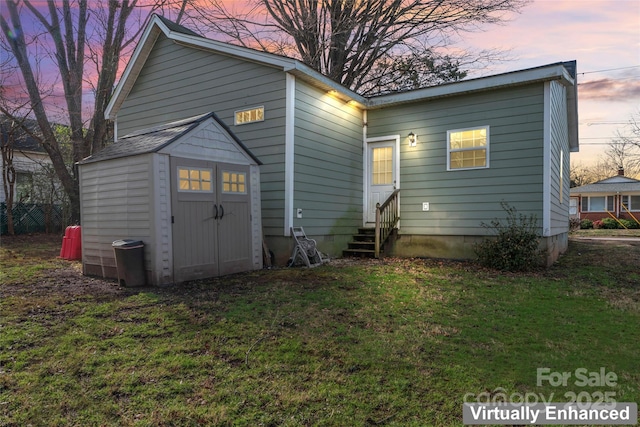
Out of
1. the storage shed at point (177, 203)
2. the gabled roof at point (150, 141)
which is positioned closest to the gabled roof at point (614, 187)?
the storage shed at point (177, 203)

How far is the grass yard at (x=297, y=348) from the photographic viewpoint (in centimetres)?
239

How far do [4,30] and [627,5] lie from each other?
700 inches

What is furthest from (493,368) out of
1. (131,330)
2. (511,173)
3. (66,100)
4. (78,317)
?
(66,100)

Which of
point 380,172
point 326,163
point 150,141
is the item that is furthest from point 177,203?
point 380,172

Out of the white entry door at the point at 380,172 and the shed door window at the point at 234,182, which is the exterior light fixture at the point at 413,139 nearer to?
the white entry door at the point at 380,172

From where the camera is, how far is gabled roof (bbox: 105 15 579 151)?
759 cm

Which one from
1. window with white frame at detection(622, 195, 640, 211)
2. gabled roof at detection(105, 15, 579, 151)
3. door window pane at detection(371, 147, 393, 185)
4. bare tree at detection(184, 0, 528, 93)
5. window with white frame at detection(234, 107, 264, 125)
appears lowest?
window with white frame at detection(622, 195, 640, 211)

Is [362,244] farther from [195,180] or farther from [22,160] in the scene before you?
[22,160]

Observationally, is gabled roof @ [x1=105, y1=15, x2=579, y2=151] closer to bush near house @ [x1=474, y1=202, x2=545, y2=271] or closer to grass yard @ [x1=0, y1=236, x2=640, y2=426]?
bush near house @ [x1=474, y1=202, x2=545, y2=271]

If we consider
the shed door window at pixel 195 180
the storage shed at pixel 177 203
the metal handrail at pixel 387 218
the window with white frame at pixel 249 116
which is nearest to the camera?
the storage shed at pixel 177 203

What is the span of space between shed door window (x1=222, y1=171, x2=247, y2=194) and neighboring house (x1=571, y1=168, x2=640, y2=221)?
27.5 metres

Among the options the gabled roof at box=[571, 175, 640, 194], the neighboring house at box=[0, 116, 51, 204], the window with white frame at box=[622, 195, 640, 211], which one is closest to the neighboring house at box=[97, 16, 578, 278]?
the neighboring house at box=[0, 116, 51, 204]

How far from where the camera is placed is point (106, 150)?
658 centimetres

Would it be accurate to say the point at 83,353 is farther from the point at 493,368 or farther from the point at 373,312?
the point at 493,368
